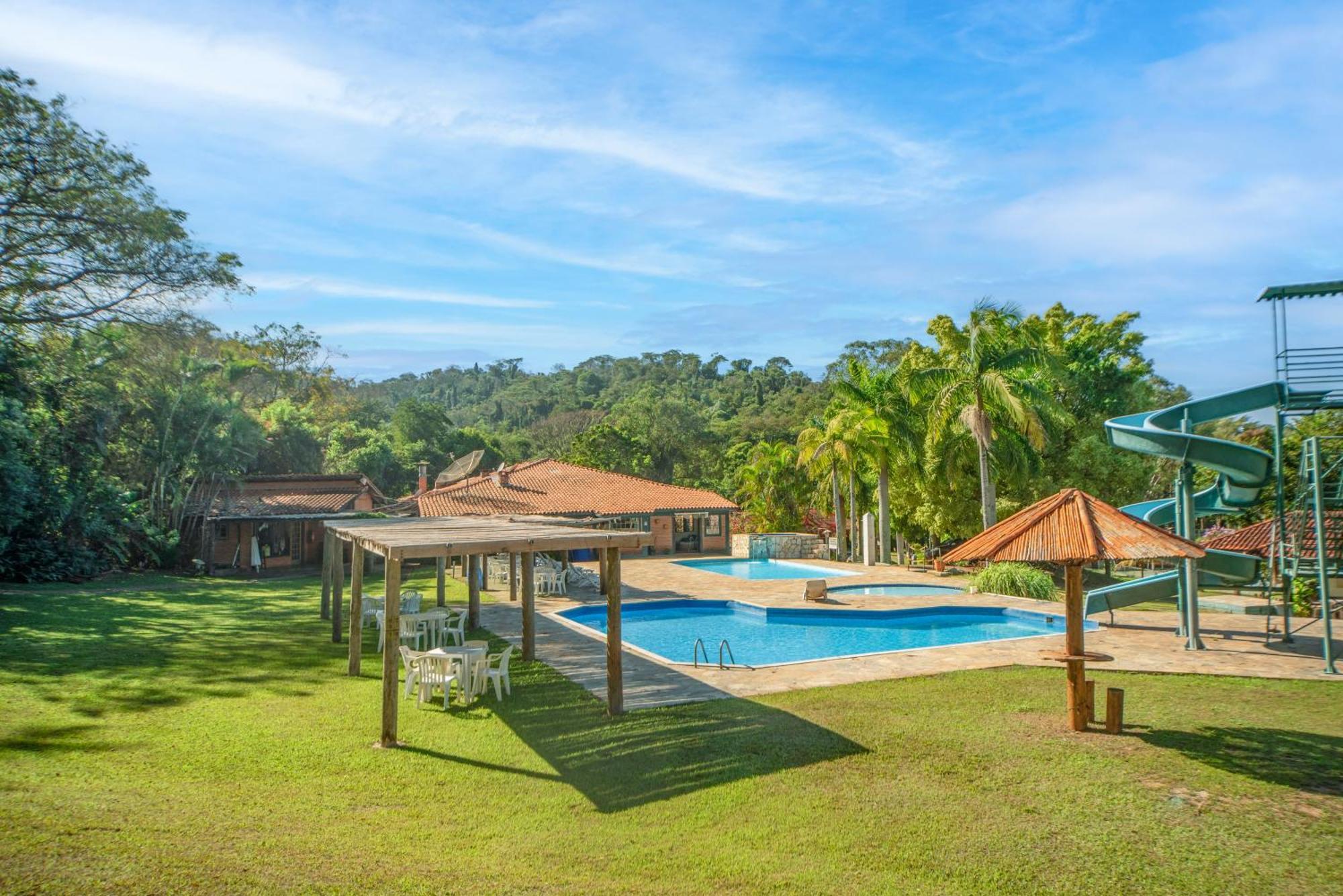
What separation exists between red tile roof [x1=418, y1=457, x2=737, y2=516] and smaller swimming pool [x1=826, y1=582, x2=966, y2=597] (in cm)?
1196

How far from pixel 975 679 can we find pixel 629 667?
16.8ft

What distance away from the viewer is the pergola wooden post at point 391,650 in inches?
332

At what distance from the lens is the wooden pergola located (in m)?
8.56

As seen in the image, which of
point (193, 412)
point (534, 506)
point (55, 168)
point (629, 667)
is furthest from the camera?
point (534, 506)

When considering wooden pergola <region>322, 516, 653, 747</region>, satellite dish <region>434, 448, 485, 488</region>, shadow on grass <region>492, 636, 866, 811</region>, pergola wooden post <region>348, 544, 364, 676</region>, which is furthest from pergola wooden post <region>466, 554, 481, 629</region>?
satellite dish <region>434, 448, 485, 488</region>

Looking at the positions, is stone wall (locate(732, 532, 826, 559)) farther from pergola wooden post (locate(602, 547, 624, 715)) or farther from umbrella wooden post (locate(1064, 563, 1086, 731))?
umbrella wooden post (locate(1064, 563, 1086, 731))

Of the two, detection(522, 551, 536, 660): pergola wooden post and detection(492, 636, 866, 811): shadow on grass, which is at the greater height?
detection(522, 551, 536, 660): pergola wooden post

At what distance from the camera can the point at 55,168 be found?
1903 centimetres

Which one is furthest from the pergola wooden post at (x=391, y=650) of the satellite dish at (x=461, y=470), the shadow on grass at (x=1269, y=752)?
the satellite dish at (x=461, y=470)

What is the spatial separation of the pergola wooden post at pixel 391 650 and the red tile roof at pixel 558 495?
19.4m

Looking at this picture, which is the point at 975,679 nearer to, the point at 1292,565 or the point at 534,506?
the point at 1292,565

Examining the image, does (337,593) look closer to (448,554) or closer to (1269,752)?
(448,554)

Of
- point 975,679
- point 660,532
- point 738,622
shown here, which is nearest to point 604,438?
point 660,532

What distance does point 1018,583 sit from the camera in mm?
21062
